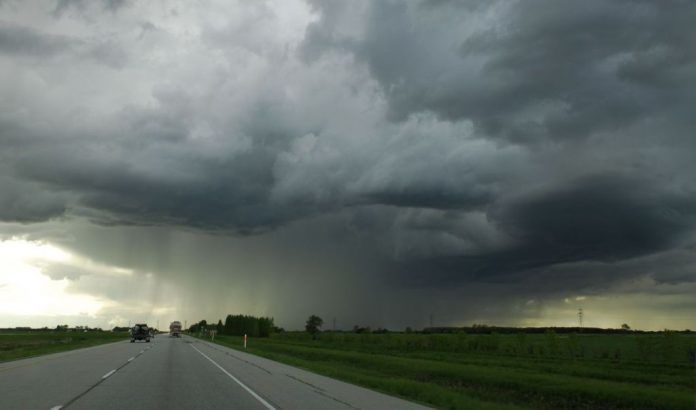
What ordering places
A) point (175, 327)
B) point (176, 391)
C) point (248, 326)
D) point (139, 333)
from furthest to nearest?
1. point (248, 326)
2. point (175, 327)
3. point (139, 333)
4. point (176, 391)

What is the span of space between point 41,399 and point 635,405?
18.2 meters

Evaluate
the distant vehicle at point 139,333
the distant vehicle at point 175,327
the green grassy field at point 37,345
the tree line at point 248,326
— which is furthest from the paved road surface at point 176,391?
the tree line at point 248,326

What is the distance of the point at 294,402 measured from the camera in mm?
14562

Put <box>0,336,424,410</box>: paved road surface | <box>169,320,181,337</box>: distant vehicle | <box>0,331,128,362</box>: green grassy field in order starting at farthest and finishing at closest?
<box>169,320,181,337</box>: distant vehicle → <box>0,331,128,362</box>: green grassy field → <box>0,336,424,410</box>: paved road surface

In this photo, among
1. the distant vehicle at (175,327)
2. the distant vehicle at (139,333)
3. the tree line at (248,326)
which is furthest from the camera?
the tree line at (248,326)

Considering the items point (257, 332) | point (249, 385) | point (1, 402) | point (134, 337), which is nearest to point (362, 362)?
point (249, 385)

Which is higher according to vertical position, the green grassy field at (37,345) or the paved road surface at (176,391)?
the paved road surface at (176,391)

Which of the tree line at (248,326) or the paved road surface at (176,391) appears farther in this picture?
the tree line at (248,326)

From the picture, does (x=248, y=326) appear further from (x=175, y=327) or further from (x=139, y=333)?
(x=139, y=333)

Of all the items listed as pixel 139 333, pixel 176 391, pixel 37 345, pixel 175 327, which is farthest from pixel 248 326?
pixel 176 391

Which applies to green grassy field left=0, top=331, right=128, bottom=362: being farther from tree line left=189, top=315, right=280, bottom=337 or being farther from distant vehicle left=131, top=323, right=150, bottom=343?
tree line left=189, top=315, right=280, bottom=337

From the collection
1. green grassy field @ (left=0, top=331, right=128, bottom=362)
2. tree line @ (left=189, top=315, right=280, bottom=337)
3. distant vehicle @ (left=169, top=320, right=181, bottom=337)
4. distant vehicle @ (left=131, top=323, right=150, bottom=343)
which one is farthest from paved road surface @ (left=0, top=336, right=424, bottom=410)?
tree line @ (left=189, top=315, right=280, bottom=337)

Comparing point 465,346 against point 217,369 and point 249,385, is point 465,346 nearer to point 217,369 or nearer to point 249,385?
point 217,369

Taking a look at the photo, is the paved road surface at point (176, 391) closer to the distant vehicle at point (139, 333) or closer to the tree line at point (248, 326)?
the distant vehicle at point (139, 333)
